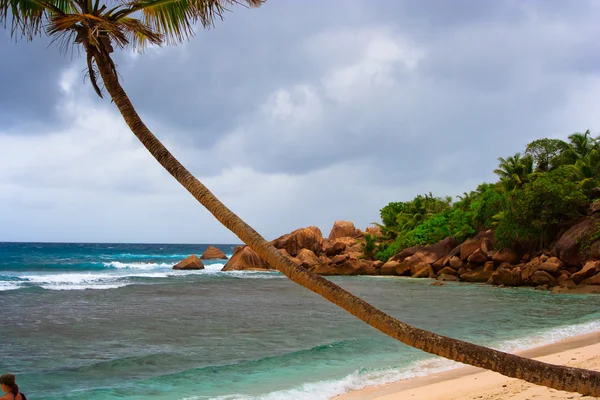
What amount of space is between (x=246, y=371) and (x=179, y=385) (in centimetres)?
141

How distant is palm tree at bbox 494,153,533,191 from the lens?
36312 millimetres

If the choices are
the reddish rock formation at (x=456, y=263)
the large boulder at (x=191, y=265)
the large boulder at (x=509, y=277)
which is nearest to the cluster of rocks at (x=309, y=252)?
the large boulder at (x=191, y=265)

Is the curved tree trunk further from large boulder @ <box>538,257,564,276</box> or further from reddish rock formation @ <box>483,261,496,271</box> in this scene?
reddish rock formation @ <box>483,261,496,271</box>

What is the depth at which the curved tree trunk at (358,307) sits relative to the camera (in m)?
3.55

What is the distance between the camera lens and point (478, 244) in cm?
3475

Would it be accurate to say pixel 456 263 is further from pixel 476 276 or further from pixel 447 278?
pixel 476 276

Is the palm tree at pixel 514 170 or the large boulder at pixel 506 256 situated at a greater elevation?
the palm tree at pixel 514 170

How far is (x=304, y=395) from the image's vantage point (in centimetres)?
838

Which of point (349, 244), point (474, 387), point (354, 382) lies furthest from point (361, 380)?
point (349, 244)

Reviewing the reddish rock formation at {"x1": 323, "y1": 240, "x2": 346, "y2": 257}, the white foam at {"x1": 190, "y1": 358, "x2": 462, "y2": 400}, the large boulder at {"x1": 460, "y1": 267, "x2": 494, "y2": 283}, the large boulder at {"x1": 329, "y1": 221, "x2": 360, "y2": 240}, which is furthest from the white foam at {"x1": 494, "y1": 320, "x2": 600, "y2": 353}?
the large boulder at {"x1": 329, "y1": 221, "x2": 360, "y2": 240}

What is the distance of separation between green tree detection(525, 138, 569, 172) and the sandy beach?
102ft

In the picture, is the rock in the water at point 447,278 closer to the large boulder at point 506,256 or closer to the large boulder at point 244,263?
the large boulder at point 506,256

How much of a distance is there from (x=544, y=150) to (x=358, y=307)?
39.3 metres

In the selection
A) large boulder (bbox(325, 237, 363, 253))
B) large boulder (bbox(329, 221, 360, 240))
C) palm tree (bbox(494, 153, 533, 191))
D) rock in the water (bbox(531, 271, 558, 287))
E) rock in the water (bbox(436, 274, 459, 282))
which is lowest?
rock in the water (bbox(436, 274, 459, 282))
